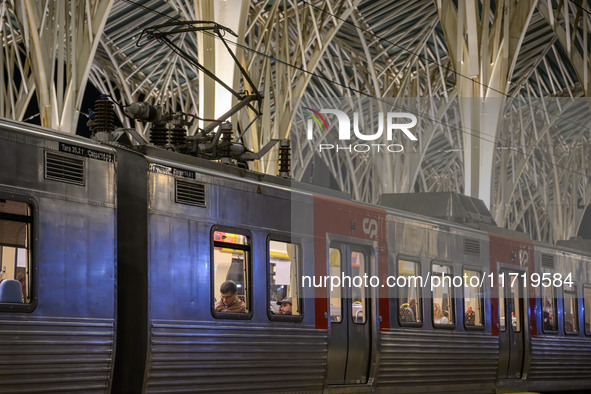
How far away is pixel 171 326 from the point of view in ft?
32.7

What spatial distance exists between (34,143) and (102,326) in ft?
5.64

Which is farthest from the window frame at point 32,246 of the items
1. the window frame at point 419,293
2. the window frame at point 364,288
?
the window frame at point 419,293

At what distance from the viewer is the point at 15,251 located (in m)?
8.55

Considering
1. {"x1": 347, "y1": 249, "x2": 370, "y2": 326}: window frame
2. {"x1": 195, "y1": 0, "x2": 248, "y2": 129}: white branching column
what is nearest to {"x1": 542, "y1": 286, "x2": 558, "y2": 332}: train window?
{"x1": 347, "y1": 249, "x2": 370, "y2": 326}: window frame

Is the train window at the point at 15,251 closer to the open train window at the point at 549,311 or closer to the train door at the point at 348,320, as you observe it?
the train door at the point at 348,320

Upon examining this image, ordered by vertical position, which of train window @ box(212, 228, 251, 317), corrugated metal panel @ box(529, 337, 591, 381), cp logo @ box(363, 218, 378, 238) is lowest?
corrugated metal panel @ box(529, 337, 591, 381)

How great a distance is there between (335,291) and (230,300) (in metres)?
2.10

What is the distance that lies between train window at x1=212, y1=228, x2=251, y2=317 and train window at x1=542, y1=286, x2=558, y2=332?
26.9 feet

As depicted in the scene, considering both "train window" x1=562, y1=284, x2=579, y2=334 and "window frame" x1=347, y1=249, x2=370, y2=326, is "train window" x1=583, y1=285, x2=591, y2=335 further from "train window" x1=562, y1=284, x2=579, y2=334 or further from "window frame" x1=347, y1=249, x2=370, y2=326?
"window frame" x1=347, y1=249, x2=370, y2=326

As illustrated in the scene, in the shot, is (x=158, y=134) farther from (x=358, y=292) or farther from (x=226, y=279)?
(x=358, y=292)

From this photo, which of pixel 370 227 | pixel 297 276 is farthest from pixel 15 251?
pixel 370 227

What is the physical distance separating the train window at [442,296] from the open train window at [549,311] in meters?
3.29

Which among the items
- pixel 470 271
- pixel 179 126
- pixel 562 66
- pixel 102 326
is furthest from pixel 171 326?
pixel 562 66

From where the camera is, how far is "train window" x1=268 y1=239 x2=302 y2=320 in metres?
11.6
